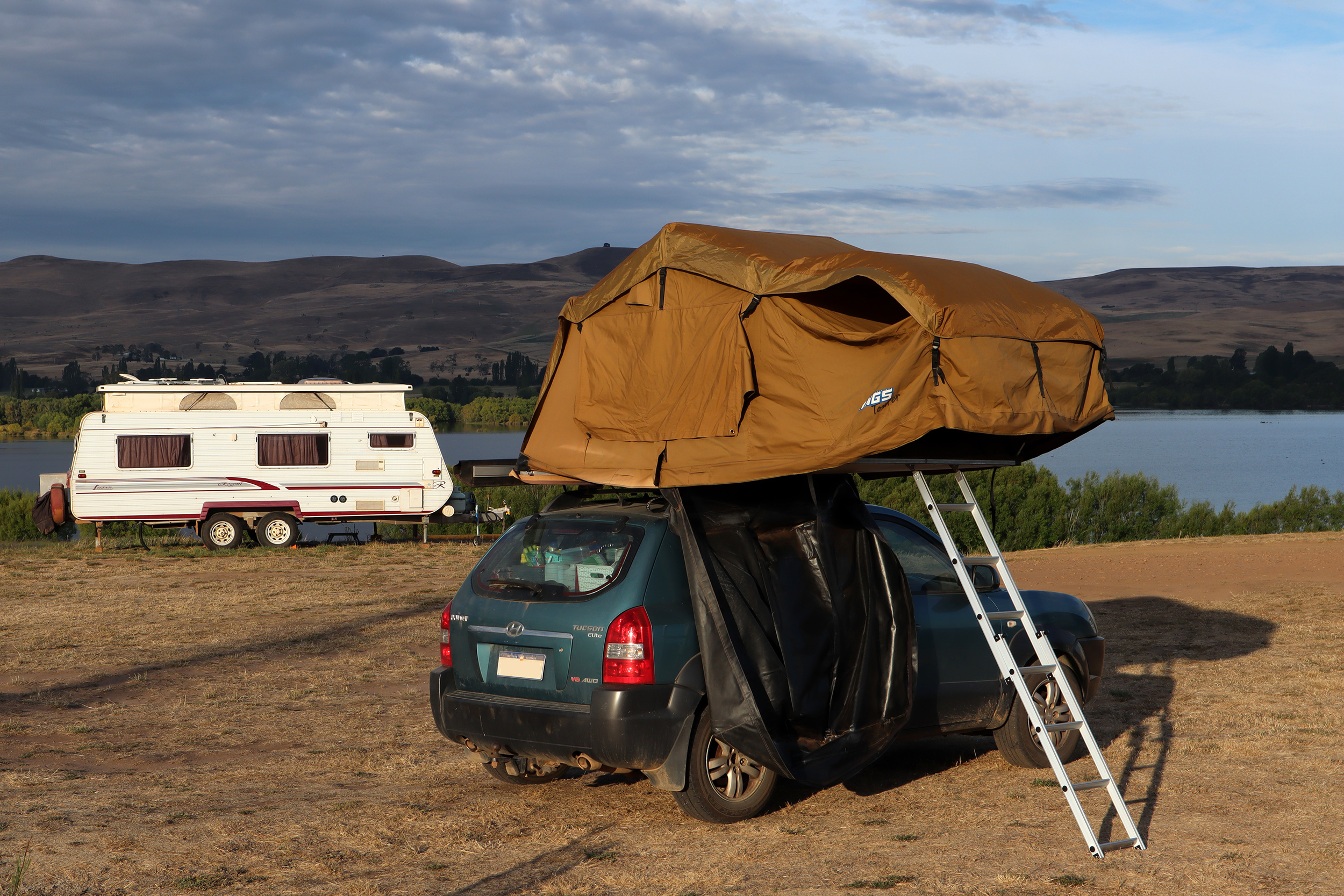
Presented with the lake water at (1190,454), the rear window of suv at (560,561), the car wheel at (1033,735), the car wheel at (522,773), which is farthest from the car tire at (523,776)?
the lake water at (1190,454)

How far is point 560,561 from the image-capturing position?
19.7 feet

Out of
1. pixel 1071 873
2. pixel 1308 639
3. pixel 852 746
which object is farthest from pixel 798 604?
pixel 1308 639

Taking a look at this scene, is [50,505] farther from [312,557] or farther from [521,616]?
[521,616]

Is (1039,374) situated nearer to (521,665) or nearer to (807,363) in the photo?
(807,363)

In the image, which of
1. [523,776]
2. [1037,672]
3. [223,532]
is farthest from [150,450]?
[1037,672]

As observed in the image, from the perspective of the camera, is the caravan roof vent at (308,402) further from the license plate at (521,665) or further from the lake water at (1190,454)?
the license plate at (521,665)

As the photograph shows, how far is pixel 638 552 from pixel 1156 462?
156 ft

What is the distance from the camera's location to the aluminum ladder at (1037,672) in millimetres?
5355

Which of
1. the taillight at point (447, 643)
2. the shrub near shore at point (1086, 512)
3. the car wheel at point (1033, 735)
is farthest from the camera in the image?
the shrub near shore at point (1086, 512)

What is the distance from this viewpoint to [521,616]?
5.88 metres

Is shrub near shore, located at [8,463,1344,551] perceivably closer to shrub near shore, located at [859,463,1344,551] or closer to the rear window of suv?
shrub near shore, located at [859,463,1344,551]

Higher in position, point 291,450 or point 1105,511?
point 291,450

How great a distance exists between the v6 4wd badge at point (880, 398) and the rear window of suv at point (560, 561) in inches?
51.8

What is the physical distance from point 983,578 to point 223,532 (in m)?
18.5
